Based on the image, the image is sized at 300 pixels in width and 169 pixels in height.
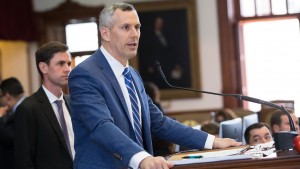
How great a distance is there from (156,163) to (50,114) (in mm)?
2016

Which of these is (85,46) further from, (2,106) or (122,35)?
(122,35)

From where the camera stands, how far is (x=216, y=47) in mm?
12867

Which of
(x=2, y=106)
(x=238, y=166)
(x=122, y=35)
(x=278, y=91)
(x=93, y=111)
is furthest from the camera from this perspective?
(x=278, y=91)

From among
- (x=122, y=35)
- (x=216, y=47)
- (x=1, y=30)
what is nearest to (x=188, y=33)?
(x=216, y=47)

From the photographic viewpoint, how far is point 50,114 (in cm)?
454

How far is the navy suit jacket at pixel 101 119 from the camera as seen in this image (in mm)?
2921

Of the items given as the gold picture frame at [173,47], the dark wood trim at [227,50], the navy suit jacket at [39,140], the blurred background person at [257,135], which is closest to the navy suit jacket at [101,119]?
the navy suit jacket at [39,140]

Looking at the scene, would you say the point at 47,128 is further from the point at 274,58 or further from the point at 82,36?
the point at 274,58

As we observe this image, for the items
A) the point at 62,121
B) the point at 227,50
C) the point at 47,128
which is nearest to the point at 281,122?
the point at 62,121

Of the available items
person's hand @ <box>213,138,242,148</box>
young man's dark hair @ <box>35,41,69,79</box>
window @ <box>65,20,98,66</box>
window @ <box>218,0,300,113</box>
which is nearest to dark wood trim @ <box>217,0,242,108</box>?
window @ <box>218,0,300,113</box>

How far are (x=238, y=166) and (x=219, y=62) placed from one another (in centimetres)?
1025

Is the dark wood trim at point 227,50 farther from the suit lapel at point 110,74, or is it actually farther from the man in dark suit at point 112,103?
the suit lapel at point 110,74

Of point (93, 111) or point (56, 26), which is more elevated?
point (56, 26)

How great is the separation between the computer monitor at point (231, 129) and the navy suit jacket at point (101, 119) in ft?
5.60
